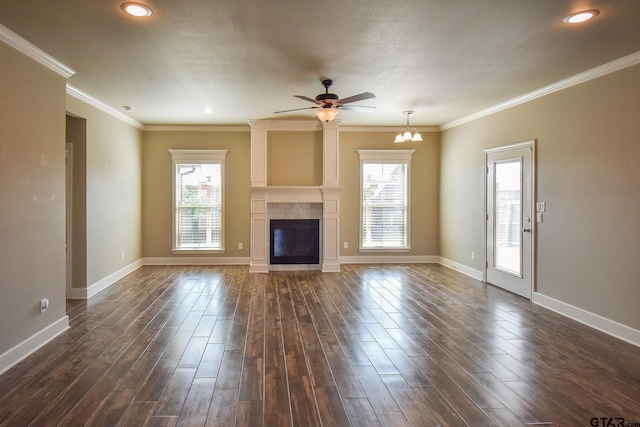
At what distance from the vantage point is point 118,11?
2.74 m

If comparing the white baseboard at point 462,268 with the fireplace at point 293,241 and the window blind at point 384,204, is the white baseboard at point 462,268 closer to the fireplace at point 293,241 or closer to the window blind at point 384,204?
the window blind at point 384,204

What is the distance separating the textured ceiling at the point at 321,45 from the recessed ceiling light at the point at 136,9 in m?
0.05

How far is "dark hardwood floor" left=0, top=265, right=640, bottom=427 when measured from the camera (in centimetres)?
236

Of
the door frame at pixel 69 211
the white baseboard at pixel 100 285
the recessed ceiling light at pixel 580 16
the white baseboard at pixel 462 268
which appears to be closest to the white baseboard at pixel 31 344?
the white baseboard at pixel 100 285

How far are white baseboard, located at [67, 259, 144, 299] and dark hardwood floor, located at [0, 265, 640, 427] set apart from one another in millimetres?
208

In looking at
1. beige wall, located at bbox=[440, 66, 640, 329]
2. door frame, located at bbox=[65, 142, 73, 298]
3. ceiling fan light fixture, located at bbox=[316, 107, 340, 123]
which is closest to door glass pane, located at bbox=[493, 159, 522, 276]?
beige wall, located at bbox=[440, 66, 640, 329]

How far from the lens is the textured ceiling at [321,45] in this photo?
274 cm

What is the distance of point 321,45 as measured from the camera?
11.1 feet

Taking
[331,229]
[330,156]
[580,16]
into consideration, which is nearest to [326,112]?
[580,16]

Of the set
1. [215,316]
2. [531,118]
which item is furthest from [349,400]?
[531,118]

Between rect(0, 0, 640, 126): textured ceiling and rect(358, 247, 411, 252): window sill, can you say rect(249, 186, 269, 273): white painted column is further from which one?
rect(0, 0, 640, 126): textured ceiling

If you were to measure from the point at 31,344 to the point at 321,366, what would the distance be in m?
2.63

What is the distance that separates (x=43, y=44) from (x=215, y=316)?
3.15 metres

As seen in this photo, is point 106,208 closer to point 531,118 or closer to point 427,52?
point 427,52
